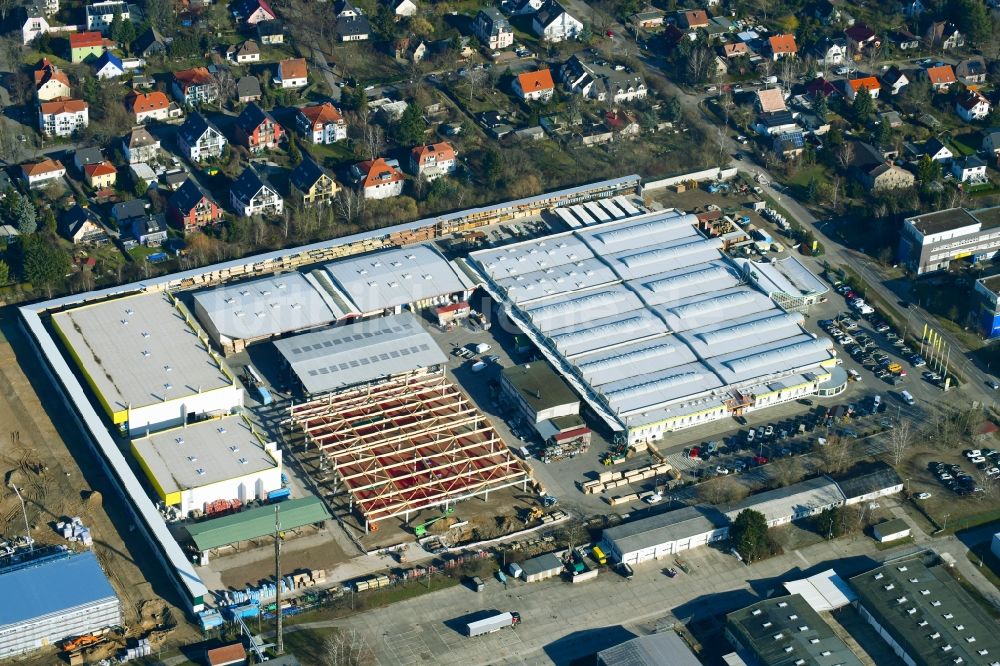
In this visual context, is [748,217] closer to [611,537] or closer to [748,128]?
[748,128]

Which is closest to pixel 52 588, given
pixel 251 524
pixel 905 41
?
pixel 251 524

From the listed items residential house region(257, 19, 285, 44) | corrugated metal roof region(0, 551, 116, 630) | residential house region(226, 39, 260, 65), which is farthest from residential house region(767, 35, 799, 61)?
corrugated metal roof region(0, 551, 116, 630)

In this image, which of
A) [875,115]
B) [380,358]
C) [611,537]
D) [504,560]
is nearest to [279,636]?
[504,560]

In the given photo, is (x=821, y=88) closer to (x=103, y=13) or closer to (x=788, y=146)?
(x=788, y=146)

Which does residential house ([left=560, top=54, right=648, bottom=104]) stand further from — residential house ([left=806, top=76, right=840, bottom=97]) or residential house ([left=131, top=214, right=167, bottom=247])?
residential house ([left=131, top=214, right=167, bottom=247])

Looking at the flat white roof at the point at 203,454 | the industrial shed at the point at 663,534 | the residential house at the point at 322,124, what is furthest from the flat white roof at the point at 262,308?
the industrial shed at the point at 663,534

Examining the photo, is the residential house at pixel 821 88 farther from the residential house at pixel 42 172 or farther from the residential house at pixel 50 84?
the residential house at pixel 42 172
